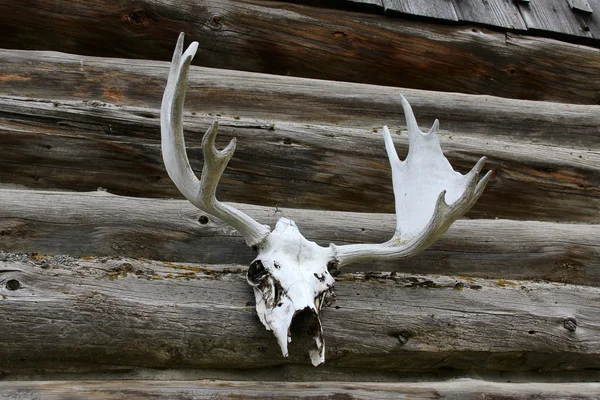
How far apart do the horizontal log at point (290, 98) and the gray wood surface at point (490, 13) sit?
0.64 meters

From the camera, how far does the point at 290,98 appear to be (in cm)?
306

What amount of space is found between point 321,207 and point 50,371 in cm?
133

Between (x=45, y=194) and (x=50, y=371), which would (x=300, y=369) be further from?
(x=45, y=194)

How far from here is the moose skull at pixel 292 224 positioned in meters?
1.92

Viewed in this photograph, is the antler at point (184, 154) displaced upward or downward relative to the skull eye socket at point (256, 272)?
upward

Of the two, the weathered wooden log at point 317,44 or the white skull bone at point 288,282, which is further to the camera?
the weathered wooden log at point 317,44

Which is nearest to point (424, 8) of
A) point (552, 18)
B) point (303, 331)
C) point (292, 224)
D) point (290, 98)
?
point (552, 18)

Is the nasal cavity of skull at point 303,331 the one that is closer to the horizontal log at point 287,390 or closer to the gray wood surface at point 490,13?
the horizontal log at point 287,390

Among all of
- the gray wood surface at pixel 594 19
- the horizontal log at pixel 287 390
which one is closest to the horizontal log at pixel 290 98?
the gray wood surface at pixel 594 19

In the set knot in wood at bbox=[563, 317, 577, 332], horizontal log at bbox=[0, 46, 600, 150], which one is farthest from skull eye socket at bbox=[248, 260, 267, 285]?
knot in wood at bbox=[563, 317, 577, 332]

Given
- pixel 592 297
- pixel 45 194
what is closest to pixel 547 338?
pixel 592 297

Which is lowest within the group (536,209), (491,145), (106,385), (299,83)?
(106,385)

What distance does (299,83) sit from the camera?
3131mm

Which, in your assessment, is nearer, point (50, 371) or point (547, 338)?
point (50, 371)
